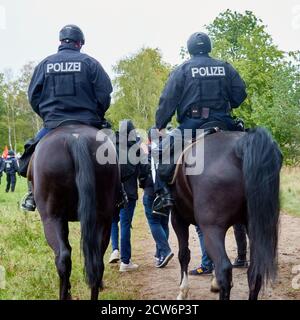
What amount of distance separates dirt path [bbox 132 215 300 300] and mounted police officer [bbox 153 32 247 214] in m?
1.29

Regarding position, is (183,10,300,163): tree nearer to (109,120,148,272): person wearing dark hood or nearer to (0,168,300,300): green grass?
(0,168,300,300): green grass

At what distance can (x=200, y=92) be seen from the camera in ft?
18.7

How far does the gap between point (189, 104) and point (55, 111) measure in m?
1.53

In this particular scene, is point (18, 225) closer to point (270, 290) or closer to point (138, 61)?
point (270, 290)

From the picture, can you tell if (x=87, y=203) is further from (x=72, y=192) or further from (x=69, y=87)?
(x=69, y=87)

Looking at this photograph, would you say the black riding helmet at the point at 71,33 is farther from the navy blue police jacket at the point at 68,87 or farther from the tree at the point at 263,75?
the tree at the point at 263,75

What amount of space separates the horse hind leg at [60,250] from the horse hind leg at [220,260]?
1.45m

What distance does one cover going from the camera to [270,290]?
642cm

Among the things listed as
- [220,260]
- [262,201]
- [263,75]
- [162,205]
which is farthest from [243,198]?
[263,75]

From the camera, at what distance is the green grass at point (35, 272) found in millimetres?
6242

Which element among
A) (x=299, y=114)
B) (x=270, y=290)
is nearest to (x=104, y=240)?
(x=270, y=290)

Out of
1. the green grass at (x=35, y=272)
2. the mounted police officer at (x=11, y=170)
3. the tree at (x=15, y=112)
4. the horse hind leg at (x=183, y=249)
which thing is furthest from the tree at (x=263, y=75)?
the tree at (x=15, y=112)

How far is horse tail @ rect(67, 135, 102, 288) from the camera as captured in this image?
4.97 metres

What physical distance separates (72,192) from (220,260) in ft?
5.34
